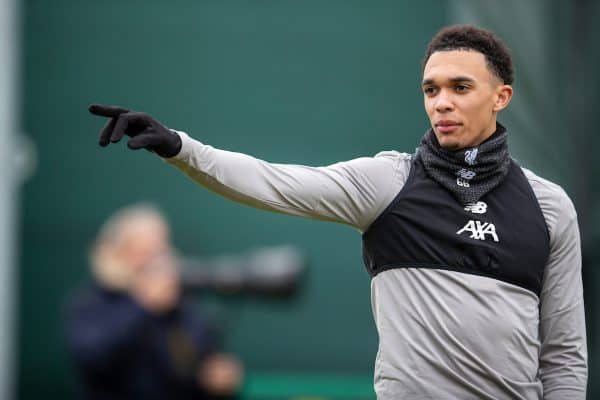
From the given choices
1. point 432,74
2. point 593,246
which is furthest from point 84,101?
point 432,74

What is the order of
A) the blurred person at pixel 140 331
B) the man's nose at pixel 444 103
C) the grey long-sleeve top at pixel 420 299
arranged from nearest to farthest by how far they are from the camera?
the grey long-sleeve top at pixel 420 299 → the man's nose at pixel 444 103 → the blurred person at pixel 140 331

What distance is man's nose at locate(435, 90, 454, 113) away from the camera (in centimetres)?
288

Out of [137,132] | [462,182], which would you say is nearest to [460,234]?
[462,182]

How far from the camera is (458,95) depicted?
114 inches

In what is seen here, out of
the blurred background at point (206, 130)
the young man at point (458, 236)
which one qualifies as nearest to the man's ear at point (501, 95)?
the young man at point (458, 236)

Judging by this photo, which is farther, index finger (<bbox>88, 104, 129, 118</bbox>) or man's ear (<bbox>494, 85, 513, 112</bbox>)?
man's ear (<bbox>494, 85, 513, 112</bbox>)

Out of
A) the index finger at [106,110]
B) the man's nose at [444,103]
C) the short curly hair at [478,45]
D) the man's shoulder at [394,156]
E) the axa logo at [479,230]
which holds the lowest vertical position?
the axa logo at [479,230]

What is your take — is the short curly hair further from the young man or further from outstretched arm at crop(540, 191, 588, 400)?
outstretched arm at crop(540, 191, 588, 400)

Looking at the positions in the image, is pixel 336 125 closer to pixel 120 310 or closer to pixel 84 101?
pixel 84 101

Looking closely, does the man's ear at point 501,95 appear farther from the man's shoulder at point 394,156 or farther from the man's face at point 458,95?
the man's shoulder at point 394,156

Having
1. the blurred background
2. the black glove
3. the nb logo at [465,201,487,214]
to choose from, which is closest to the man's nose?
the nb logo at [465,201,487,214]

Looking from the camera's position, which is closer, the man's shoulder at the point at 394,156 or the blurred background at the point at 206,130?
the man's shoulder at the point at 394,156

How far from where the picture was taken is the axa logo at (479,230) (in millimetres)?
2859

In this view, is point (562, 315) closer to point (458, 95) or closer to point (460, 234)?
point (460, 234)
